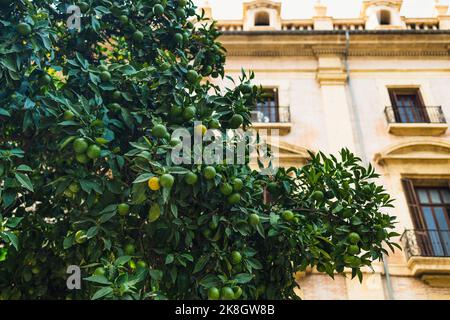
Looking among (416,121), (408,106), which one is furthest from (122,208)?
(408,106)

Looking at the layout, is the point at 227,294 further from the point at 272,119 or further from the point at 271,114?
the point at 271,114

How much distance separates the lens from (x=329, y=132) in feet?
34.8

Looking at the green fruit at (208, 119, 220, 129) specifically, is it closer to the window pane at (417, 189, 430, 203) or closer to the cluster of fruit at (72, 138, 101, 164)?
the cluster of fruit at (72, 138, 101, 164)

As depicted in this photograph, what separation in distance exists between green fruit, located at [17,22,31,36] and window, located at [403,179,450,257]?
7.94 metres

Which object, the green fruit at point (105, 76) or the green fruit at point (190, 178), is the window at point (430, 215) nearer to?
the green fruit at point (190, 178)

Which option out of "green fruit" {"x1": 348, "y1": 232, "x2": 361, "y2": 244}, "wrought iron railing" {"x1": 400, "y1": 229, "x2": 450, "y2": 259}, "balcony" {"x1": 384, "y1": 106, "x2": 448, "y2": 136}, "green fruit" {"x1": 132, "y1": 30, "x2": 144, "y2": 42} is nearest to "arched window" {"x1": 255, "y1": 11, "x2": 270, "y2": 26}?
"balcony" {"x1": 384, "y1": 106, "x2": 448, "y2": 136}

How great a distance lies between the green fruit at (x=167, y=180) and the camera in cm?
285

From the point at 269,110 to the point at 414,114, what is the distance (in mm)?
3569

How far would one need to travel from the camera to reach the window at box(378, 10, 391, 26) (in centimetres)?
1288

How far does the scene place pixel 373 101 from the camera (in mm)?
11211
